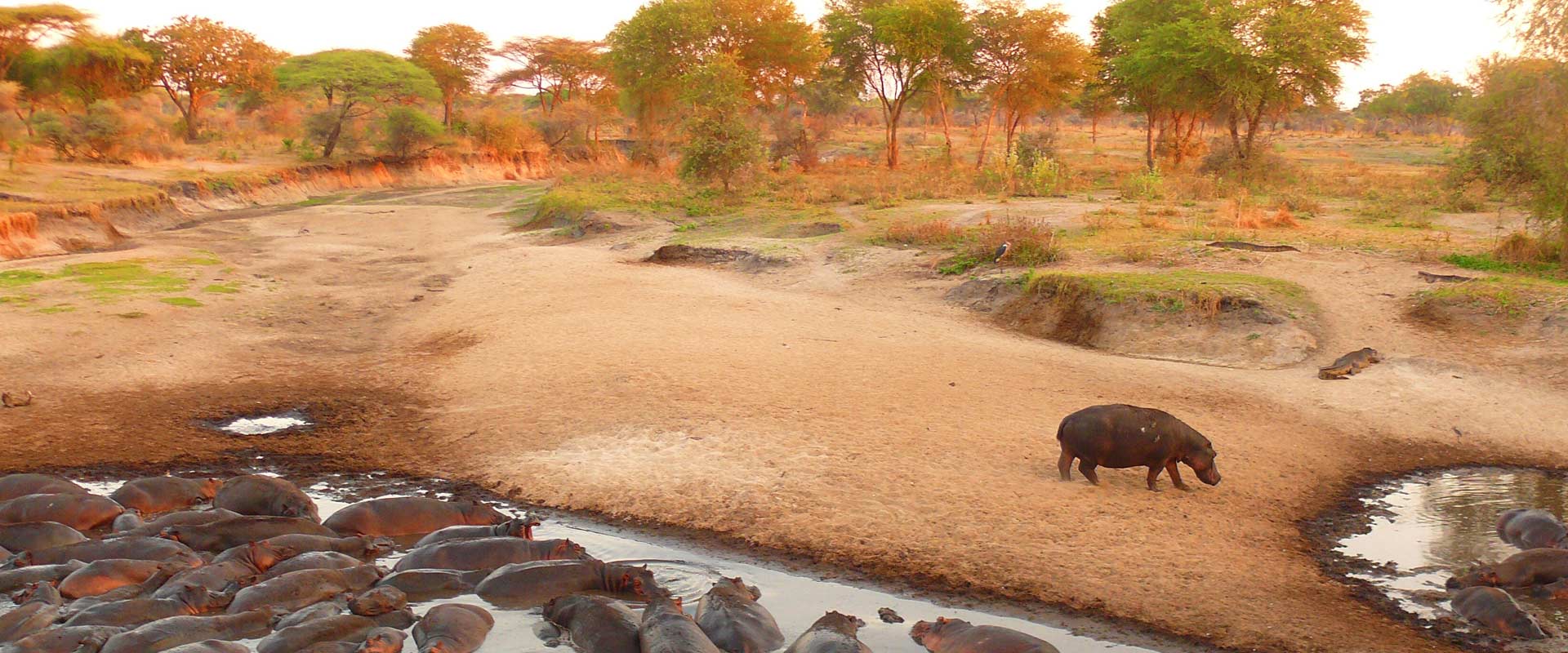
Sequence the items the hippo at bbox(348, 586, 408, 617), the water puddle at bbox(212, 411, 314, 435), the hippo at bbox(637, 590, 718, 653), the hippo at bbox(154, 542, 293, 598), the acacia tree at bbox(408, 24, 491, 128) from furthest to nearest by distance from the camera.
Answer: the acacia tree at bbox(408, 24, 491, 128)
the water puddle at bbox(212, 411, 314, 435)
the hippo at bbox(154, 542, 293, 598)
the hippo at bbox(348, 586, 408, 617)
the hippo at bbox(637, 590, 718, 653)

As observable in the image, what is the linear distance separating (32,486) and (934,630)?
670 cm

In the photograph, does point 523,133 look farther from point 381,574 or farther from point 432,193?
point 381,574

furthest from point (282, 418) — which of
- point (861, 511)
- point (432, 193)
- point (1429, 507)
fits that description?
point (432, 193)

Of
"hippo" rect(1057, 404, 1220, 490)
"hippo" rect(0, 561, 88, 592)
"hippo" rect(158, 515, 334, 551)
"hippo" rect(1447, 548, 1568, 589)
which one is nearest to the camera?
"hippo" rect(0, 561, 88, 592)

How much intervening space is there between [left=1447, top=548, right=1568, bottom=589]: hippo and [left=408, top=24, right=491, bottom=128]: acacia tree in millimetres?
56137

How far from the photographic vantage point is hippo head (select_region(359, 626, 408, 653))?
577 centimetres

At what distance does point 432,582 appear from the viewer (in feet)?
22.7

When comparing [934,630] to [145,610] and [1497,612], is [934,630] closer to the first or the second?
[1497,612]

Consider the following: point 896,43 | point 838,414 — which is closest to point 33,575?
point 838,414

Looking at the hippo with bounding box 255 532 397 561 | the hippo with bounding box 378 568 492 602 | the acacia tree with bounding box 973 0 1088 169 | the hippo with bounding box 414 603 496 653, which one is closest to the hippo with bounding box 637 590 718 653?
the hippo with bounding box 414 603 496 653

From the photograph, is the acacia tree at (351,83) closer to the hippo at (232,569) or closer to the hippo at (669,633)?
the hippo at (232,569)

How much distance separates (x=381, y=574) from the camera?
719cm

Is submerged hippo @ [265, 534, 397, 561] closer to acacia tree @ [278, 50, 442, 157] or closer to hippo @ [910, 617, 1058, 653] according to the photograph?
hippo @ [910, 617, 1058, 653]

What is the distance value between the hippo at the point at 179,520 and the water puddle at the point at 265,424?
2846 mm
